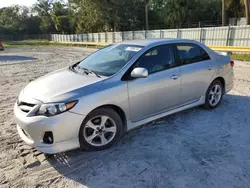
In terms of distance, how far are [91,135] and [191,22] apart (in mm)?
38767

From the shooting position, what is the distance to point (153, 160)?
3082 millimetres

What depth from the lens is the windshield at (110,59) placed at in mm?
3638

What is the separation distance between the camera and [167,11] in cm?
3738

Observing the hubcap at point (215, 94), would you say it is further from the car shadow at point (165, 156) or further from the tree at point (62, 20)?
the tree at point (62, 20)

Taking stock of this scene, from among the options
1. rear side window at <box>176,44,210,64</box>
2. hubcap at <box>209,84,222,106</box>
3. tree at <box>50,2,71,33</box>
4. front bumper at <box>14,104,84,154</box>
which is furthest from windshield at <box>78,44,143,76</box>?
tree at <box>50,2,71,33</box>

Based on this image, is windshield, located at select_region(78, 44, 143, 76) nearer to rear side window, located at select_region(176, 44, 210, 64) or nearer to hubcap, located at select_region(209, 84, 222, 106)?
rear side window, located at select_region(176, 44, 210, 64)

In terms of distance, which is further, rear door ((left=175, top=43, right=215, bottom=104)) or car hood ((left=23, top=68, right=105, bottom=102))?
rear door ((left=175, top=43, right=215, bottom=104))

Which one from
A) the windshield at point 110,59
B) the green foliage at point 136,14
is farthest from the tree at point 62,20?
the windshield at point 110,59

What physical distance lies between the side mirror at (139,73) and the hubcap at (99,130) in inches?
30.5

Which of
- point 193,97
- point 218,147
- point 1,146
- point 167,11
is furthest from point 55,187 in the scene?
point 167,11

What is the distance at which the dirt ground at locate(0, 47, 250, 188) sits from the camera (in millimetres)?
2693

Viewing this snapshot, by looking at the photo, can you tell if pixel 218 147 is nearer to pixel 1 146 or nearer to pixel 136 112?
pixel 136 112

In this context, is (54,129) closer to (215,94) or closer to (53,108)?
(53,108)

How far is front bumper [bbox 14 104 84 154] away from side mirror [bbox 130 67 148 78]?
103cm
